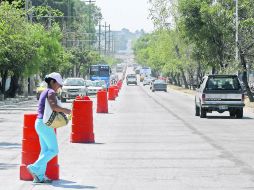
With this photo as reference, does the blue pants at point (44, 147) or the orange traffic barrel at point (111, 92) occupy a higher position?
the blue pants at point (44, 147)

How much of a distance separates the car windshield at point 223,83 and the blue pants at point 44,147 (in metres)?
22.2

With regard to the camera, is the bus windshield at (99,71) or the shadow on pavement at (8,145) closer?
the shadow on pavement at (8,145)

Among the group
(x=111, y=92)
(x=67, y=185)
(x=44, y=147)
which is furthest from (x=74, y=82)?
(x=67, y=185)

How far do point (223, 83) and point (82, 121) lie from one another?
583 inches

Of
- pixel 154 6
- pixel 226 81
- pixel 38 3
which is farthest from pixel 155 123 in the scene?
pixel 38 3

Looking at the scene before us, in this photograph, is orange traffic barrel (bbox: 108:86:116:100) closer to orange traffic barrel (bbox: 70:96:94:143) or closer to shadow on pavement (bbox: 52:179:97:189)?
orange traffic barrel (bbox: 70:96:94:143)

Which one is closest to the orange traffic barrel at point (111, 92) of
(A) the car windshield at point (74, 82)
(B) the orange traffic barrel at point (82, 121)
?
(A) the car windshield at point (74, 82)

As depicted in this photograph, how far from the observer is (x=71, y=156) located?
691 inches

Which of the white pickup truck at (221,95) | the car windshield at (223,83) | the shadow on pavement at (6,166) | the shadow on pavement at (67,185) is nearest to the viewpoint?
the shadow on pavement at (67,185)

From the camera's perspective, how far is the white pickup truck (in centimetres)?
3425

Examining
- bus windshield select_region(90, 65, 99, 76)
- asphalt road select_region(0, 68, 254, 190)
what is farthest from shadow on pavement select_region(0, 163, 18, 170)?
bus windshield select_region(90, 65, 99, 76)

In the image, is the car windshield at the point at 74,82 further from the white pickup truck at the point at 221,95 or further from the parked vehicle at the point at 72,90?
the white pickup truck at the point at 221,95

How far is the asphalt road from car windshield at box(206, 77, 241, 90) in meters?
6.30

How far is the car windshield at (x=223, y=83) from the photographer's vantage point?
3472cm
